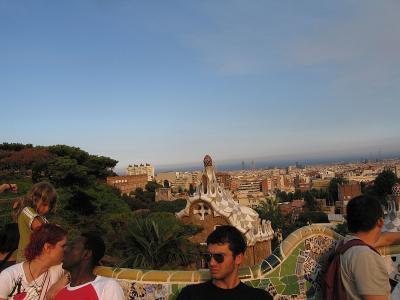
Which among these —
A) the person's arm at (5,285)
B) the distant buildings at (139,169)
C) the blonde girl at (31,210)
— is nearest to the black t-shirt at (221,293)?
the person's arm at (5,285)

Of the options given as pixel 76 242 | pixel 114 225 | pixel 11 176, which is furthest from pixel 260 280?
pixel 11 176

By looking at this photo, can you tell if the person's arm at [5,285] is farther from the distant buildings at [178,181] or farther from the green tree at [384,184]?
the distant buildings at [178,181]

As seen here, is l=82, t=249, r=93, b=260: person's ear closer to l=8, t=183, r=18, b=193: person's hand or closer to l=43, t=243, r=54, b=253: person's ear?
l=43, t=243, r=54, b=253: person's ear

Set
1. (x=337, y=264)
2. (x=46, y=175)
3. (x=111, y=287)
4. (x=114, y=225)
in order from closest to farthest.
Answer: (x=337, y=264) < (x=111, y=287) < (x=114, y=225) < (x=46, y=175)

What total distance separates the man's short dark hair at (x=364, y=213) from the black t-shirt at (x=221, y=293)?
0.66 m

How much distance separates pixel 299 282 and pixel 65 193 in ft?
74.6

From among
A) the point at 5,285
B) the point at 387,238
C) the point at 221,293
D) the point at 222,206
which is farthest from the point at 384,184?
the point at 5,285

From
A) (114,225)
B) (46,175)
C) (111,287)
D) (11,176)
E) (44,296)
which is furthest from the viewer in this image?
(11,176)

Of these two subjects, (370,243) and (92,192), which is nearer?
(370,243)

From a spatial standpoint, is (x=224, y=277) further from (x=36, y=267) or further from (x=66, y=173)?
(x=66, y=173)

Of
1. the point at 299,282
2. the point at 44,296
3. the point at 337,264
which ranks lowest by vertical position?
the point at 299,282

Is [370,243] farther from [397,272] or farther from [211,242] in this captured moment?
[397,272]

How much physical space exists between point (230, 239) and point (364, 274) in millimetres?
777

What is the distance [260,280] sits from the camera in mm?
3213
